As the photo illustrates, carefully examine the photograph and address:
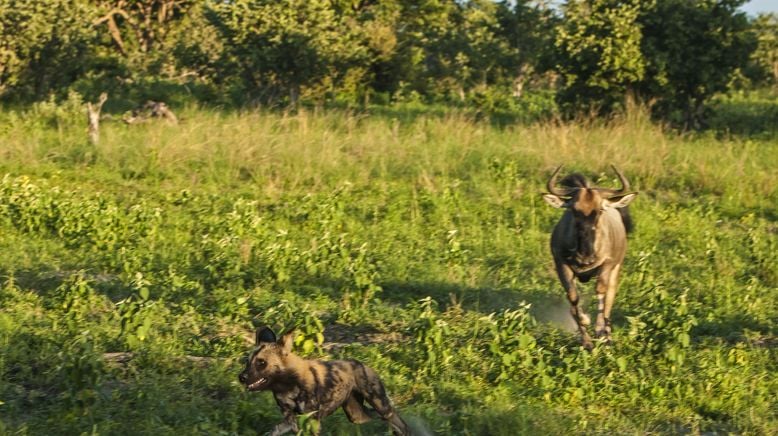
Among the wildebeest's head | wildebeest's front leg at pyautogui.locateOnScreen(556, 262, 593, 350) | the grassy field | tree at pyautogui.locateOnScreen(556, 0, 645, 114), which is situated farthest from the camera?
tree at pyautogui.locateOnScreen(556, 0, 645, 114)

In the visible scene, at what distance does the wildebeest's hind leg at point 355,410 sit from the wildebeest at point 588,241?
263cm

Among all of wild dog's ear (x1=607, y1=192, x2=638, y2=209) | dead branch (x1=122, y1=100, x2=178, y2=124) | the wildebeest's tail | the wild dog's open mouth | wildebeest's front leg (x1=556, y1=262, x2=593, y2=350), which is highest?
wild dog's ear (x1=607, y1=192, x2=638, y2=209)

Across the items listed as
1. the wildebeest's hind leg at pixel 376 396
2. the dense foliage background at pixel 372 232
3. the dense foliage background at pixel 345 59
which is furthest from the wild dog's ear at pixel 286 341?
the dense foliage background at pixel 345 59

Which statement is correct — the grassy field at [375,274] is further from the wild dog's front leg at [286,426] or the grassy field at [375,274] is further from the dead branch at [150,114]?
the wild dog's front leg at [286,426]

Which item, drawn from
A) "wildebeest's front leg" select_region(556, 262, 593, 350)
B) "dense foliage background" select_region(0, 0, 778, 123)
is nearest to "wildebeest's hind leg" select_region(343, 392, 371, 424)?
"wildebeest's front leg" select_region(556, 262, 593, 350)

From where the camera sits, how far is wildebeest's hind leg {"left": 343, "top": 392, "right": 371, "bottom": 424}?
5.54 m

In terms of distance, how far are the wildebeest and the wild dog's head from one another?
128 inches

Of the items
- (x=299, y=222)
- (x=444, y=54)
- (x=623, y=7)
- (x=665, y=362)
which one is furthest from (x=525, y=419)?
(x=444, y=54)

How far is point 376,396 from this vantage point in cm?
544

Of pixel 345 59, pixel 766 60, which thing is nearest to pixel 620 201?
pixel 345 59

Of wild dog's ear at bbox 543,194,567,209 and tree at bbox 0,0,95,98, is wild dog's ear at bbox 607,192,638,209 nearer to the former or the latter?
wild dog's ear at bbox 543,194,567,209

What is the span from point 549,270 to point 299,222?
2952mm

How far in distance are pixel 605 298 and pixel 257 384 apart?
4060 millimetres

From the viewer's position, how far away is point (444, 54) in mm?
30109
